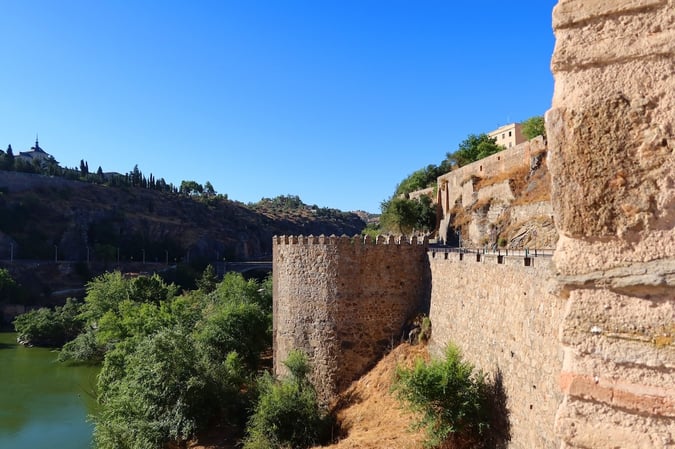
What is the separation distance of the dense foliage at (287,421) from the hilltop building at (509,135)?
147 feet

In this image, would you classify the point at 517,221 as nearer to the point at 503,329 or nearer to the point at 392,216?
the point at 392,216

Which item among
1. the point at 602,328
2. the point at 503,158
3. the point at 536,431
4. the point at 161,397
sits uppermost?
the point at 503,158

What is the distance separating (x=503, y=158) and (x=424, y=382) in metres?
23.4

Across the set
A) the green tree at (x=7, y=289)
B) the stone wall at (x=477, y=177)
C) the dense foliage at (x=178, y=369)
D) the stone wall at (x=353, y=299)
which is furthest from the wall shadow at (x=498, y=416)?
the green tree at (x=7, y=289)

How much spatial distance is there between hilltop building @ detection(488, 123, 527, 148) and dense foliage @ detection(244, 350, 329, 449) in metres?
44.9

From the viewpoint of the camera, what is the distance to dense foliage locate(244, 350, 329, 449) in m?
12.8

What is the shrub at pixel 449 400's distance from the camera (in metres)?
9.37

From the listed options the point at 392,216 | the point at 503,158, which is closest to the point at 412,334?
the point at 503,158

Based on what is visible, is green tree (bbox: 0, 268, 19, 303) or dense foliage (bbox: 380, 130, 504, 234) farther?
green tree (bbox: 0, 268, 19, 303)

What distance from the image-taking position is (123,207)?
90000 millimetres

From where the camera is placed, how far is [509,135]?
56125mm

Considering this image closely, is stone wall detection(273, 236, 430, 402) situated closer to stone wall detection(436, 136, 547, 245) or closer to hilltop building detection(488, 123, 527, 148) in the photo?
stone wall detection(436, 136, 547, 245)

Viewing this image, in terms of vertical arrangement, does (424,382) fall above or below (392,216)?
below

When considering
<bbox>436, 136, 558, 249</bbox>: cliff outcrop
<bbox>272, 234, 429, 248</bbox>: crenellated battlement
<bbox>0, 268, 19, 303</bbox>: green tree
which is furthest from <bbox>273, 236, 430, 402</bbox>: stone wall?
<bbox>0, 268, 19, 303</bbox>: green tree
